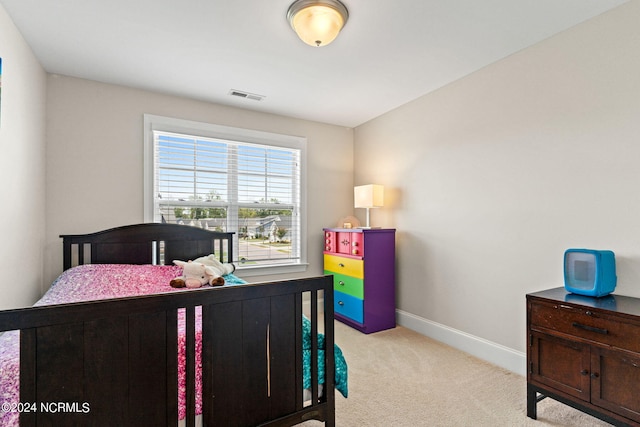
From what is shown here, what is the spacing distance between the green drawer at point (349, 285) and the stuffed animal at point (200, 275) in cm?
128

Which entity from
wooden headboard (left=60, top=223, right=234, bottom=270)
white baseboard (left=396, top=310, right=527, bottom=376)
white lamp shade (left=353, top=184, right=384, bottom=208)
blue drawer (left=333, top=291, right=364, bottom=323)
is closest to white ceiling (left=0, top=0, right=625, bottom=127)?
white lamp shade (left=353, top=184, right=384, bottom=208)

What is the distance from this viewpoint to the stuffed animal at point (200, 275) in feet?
7.51

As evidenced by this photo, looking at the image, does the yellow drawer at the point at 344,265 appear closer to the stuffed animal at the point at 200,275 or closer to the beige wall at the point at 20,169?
the stuffed animal at the point at 200,275

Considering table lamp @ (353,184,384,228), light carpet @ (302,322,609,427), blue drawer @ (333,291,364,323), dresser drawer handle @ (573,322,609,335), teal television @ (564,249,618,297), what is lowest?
light carpet @ (302,322,609,427)

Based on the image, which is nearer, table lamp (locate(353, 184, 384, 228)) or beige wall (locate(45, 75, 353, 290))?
beige wall (locate(45, 75, 353, 290))

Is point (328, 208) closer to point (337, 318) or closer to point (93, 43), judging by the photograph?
point (337, 318)

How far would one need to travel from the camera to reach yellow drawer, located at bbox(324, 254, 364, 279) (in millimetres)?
3285

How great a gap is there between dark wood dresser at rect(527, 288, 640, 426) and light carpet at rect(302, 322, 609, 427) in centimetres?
20

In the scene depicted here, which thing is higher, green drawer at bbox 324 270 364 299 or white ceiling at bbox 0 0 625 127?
white ceiling at bbox 0 0 625 127

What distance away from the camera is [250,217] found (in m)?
3.66

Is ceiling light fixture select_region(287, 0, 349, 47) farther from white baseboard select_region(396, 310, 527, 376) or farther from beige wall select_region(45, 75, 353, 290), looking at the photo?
white baseboard select_region(396, 310, 527, 376)

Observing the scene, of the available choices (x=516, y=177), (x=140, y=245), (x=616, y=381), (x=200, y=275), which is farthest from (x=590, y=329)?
(x=140, y=245)

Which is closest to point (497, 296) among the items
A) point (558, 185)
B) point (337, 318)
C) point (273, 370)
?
point (558, 185)

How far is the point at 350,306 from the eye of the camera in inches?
134
